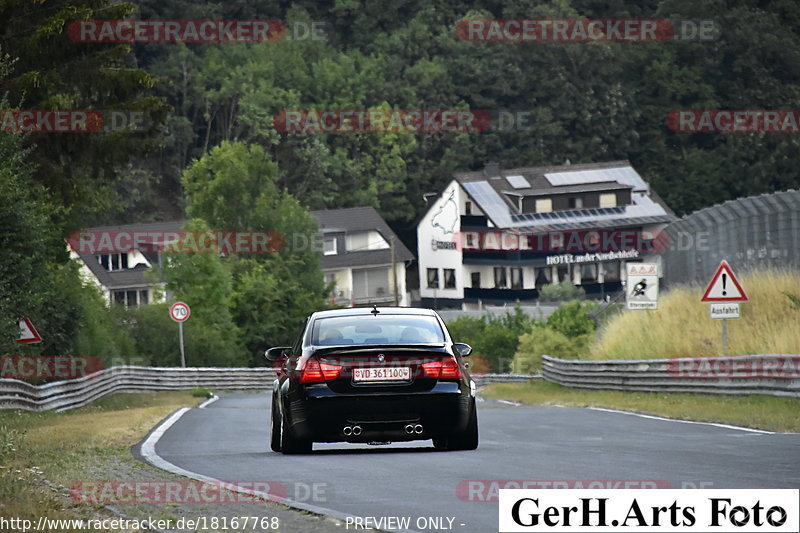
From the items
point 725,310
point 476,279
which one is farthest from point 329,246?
point 725,310

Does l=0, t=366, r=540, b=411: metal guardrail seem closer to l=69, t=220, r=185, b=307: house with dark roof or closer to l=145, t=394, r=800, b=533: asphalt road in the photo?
l=145, t=394, r=800, b=533: asphalt road

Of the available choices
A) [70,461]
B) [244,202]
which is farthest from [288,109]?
[70,461]

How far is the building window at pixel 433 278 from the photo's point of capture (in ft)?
351

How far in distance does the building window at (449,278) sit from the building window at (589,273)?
8.65m

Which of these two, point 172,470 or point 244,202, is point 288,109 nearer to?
point 244,202

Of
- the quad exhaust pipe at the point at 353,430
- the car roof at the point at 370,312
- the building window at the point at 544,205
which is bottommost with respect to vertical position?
the quad exhaust pipe at the point at 353,430

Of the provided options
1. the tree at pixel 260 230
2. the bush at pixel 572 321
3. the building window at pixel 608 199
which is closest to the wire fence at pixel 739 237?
the bush at pixel 572 321

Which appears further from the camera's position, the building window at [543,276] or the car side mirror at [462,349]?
the building window at [543,276]

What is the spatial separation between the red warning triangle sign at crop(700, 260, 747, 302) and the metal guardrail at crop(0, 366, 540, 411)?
12629mm

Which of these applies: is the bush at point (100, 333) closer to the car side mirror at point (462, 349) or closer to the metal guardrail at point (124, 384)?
the metal guardrail at point (124, 384)

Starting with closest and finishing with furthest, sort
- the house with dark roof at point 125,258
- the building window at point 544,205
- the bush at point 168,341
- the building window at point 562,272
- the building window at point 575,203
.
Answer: the bush at point 168,341 → the house with dark roof at point 125,258 → the building window at point 562,272 → the building window at point 544,205 → the building window at point 575,203

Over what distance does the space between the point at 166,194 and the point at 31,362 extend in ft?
268

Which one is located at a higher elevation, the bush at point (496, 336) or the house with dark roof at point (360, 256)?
the house with dark roof at point (360, 256)

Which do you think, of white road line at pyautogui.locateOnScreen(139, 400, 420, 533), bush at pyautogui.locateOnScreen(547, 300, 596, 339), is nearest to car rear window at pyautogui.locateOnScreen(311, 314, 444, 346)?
white road line at pyautogui.locateOnScreen(139, 400, 420, 533)
